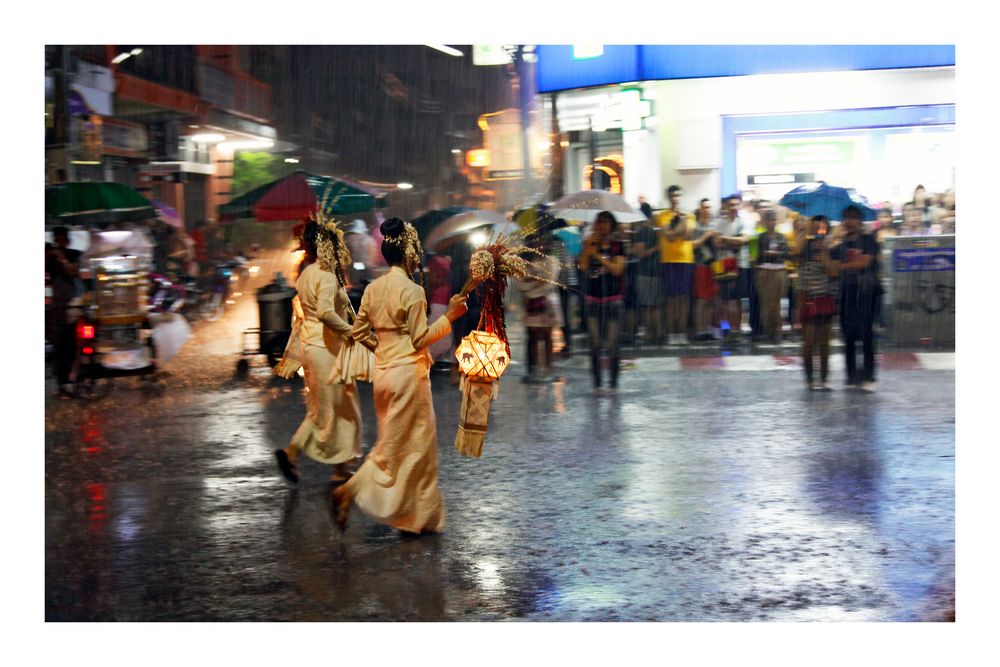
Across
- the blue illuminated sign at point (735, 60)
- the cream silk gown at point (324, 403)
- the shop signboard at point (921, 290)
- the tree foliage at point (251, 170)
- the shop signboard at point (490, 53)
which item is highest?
the shop signboard at point (490, 53)

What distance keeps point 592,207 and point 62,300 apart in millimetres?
6139

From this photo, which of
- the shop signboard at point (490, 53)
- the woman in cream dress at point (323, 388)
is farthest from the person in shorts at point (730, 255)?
the shop signboard at point (490, 53)

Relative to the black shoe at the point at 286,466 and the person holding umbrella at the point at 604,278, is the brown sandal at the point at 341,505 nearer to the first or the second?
the black shoe at the point at 286,466

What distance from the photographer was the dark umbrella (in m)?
13.7

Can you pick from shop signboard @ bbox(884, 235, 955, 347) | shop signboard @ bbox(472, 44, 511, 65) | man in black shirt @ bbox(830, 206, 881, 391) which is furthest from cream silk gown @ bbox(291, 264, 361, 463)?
shop signboard @ bbox(472, 44, 511, 65)

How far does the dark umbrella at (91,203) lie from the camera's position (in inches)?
539

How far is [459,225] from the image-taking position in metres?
13.2

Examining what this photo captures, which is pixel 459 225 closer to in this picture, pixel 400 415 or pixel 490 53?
pixel 400 415

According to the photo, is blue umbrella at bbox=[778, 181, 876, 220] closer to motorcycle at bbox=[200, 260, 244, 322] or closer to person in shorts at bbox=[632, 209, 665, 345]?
person in shorts at bbox=[632, 209, 665, 345]

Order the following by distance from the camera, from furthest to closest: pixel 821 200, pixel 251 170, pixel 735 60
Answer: pixel 251 170 < pixel 735 60 < pixel 821 200

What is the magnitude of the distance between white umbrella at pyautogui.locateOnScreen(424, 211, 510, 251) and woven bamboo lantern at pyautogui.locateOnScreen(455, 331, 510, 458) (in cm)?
697

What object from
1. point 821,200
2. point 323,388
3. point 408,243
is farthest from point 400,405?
point 821,200

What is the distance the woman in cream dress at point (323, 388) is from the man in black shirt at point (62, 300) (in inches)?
213
